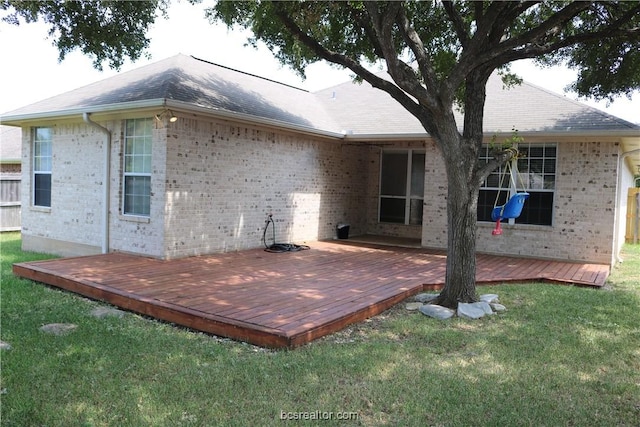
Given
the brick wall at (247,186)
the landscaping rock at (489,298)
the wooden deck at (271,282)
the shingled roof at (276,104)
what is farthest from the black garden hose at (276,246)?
the landscaping rock at (489,298)

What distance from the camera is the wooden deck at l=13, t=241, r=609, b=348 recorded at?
5402 millimetres

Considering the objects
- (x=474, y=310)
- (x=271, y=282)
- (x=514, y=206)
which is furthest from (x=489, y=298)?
(x=271, y=282)

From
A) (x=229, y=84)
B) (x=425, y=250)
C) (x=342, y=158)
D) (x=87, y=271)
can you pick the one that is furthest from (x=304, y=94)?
(x=87, y=271)

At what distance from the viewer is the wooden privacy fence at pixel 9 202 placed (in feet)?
49.5

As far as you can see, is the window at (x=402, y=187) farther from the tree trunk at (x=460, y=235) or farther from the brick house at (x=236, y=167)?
the tree trunk at (x=460, y=235)

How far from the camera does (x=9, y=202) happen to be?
15.2 meters

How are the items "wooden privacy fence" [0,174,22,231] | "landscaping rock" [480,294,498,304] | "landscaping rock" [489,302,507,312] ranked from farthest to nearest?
"wooden privacy fence" [0,174,22,231]
"landscaping rock" [480,294,498,304]
"landscaping rock" [489,302,507,312]

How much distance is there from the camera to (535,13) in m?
8.84

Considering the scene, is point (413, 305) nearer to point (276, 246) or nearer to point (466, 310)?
point (466, 310)

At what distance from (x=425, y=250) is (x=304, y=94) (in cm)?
668

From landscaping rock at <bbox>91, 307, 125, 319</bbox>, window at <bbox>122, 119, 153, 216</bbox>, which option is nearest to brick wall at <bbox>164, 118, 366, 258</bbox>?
window at <bbox>122, 119, 153, 216</bbox>

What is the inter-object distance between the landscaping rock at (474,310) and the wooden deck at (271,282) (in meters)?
0.93

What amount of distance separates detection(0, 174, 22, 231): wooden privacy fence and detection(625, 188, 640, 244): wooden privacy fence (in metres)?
20.4

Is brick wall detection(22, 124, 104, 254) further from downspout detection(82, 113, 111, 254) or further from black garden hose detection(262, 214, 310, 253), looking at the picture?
black garden hose detection(262, 214, 310, 253)
